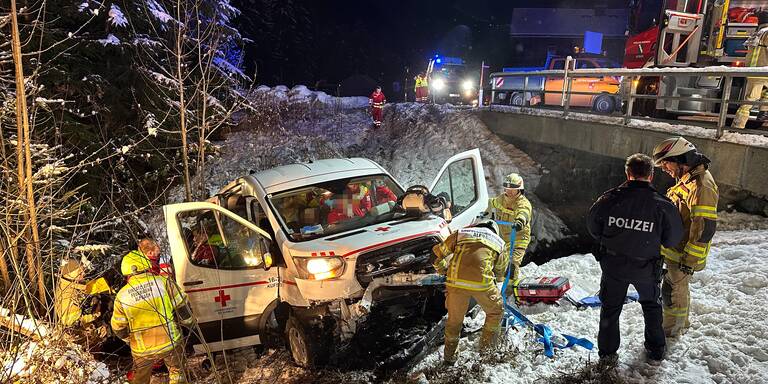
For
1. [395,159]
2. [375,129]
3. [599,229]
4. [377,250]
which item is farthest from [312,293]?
[375,129]

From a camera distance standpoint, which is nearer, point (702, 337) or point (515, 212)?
point (702, 337)

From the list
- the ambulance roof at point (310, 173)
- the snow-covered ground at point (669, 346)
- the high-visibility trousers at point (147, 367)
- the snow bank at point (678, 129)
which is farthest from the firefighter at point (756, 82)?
the high-visibility trousers at point (147, 367)

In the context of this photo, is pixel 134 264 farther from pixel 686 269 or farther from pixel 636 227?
pixel 686 269

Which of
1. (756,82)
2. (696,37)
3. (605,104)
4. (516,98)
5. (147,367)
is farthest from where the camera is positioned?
(516,98)

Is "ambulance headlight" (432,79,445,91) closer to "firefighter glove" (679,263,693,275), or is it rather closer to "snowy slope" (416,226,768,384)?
"snowy slope" (416,226,768,384)

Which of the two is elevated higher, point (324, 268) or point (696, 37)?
point (696, 37)

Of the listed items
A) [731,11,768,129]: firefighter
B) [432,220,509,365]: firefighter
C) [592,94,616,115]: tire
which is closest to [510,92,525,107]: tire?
[592,94,616,115]: tire

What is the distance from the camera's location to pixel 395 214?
5.12 m

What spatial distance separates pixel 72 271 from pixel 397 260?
138 inches

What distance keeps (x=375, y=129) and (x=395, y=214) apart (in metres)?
10.7

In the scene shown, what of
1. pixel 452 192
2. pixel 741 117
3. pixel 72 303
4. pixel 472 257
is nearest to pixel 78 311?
pixel 72 303

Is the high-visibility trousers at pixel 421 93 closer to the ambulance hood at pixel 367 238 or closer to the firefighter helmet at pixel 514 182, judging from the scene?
the firefighter helmet at pixel 514 182

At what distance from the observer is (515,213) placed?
18.3ft

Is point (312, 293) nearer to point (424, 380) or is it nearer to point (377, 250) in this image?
point (377, 250)
